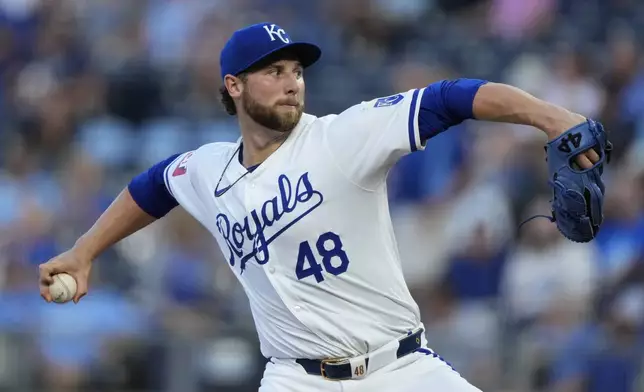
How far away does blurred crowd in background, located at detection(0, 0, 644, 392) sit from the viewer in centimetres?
762

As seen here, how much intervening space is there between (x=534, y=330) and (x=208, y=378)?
2056 mm

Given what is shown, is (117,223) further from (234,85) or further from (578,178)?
(578,178)

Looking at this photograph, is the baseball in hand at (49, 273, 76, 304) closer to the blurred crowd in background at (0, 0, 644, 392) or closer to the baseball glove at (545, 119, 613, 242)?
the baseball glove at (545, 119, 613, 242)

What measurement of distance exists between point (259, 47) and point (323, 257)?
866 mm

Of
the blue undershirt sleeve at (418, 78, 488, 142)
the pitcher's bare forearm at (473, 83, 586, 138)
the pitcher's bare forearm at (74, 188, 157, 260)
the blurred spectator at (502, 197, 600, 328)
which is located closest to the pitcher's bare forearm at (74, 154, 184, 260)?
the pitcher's bare forearm at (74, 188, 157, 260)

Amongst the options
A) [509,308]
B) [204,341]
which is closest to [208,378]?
[204,341]

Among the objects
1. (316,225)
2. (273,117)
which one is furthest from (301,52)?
(316,225)

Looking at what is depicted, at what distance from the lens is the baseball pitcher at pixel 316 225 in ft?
14.4

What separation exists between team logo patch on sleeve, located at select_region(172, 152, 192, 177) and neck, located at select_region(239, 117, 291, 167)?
1.22 feet

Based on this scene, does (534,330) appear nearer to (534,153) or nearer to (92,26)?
(534,153)

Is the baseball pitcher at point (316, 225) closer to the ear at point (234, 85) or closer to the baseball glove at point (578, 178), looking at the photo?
the ear at point (234, 85)

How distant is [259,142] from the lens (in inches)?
190

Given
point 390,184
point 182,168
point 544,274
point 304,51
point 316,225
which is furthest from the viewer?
point 390,184

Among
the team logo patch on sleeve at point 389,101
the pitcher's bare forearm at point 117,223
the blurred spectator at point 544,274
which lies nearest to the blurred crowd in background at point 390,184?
the blurred spectator at point 544,274
